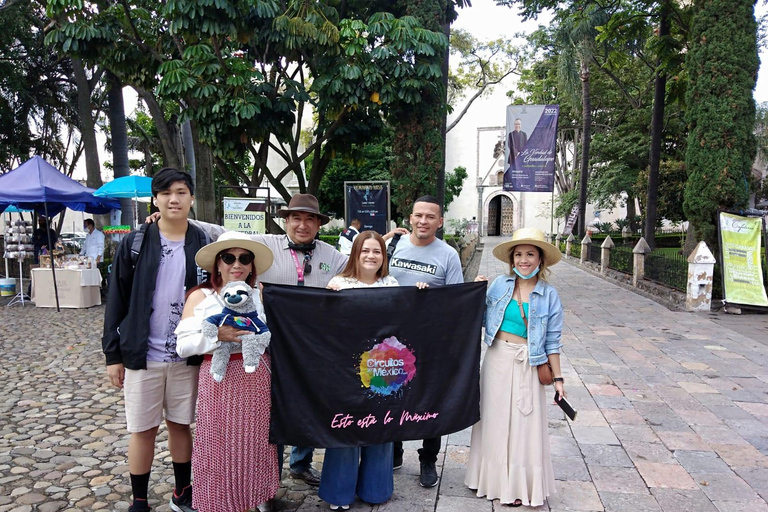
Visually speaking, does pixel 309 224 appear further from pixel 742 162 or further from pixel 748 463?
pixel 742 162

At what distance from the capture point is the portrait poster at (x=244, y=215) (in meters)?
8.17

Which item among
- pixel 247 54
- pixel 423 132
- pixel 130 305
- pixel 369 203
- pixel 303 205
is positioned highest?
pixel 247 54

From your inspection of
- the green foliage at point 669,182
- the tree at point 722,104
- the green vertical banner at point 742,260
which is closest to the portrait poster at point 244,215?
the green vertical banner at point 742,260

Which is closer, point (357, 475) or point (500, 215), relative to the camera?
point (357, 475)

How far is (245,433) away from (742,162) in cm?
1167

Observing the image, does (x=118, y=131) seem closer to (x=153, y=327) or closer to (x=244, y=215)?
(x=244, y=215)

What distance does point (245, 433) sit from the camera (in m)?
2.67

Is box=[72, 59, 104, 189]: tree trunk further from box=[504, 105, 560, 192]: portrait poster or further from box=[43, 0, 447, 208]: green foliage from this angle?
box=[504, 105, 560, 192]: portrait poster

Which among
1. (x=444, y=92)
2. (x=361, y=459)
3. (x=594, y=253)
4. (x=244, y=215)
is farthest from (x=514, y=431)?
(x=594, y=253)

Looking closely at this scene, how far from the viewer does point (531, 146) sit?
13.5m

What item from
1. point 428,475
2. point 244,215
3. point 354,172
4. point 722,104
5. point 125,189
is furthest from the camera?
point 354,172

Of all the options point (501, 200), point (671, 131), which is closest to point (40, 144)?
point (671, 131)

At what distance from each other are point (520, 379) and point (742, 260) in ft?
31.0

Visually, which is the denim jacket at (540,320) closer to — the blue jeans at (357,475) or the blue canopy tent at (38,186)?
the blue jeans at (357,475)
